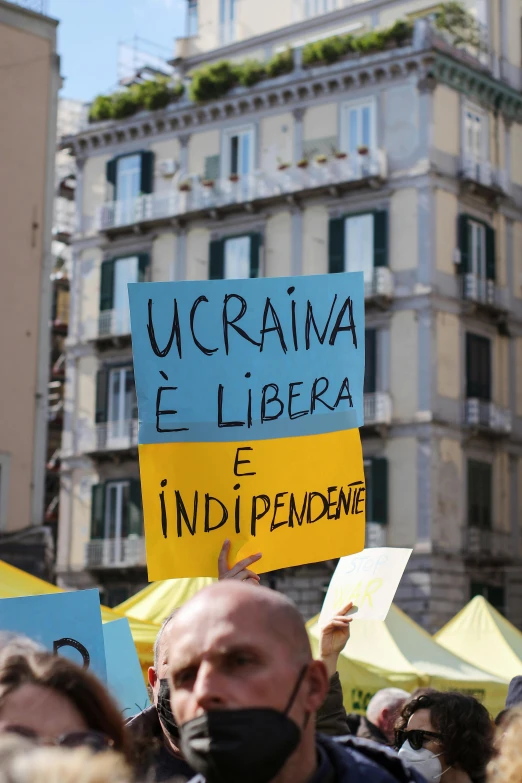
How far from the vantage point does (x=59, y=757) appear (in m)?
2.13

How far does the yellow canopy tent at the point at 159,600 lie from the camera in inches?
579

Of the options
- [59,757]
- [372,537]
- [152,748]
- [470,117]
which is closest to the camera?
[59,757]

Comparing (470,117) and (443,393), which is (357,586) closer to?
(443,393)

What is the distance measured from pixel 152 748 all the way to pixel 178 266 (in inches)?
1212

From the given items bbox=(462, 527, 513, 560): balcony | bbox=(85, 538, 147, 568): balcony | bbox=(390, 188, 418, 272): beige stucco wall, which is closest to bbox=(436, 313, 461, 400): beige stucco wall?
bbox=(390, 188, 418, 272): beige stucco wall

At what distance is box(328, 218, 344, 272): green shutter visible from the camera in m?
30.7

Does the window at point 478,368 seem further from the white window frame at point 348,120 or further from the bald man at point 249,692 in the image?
the bald man at point 249,692

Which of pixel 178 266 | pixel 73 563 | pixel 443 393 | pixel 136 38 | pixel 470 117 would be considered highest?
pixel 136 38

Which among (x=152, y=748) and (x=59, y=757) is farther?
(x=152, y=748)

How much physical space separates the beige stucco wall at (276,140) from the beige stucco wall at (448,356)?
214 inches

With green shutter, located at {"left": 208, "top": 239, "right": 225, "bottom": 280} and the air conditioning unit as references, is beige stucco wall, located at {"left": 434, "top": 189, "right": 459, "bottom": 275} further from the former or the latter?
the air conditioning unit

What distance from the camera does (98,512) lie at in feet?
108

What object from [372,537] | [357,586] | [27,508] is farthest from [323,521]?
[372,537]

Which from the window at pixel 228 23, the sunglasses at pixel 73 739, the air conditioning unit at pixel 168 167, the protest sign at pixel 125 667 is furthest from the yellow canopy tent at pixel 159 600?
the window at pixel 228 23
